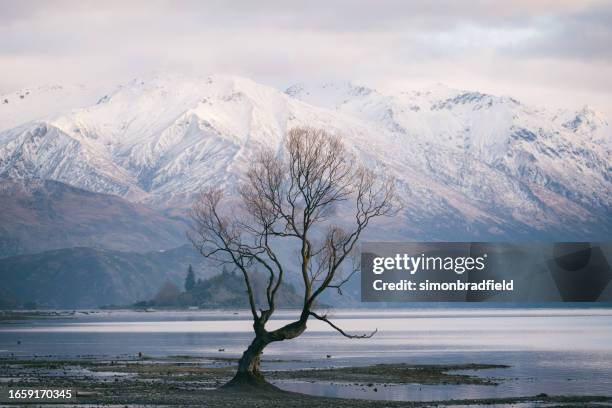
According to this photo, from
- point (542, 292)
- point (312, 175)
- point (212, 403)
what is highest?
point (312, 175)

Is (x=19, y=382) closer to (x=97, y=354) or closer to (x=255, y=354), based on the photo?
(x=255, y=354)

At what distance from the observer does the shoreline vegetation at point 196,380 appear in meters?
80.6

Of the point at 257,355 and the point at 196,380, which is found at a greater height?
the point at 257,355

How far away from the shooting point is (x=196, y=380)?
99625 millimetres

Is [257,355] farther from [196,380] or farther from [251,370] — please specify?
[196,380]

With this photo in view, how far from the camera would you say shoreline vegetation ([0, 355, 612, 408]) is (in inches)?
3174

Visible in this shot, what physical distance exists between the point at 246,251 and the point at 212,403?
13796mm

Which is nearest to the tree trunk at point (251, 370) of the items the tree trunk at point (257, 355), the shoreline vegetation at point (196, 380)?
the tree trunk at point (257, 355)

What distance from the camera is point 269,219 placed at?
8750cm

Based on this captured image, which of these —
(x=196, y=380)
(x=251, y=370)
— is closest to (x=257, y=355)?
(x=251, y=370)

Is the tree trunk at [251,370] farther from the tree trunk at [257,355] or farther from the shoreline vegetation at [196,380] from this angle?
the shoreline vegetation at [196,380]

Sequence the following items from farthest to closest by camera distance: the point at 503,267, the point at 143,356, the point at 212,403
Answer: the point at 143,356, the point at 503,267, the point at 212,403

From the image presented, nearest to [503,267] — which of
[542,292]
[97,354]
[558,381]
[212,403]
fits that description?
[542,292]

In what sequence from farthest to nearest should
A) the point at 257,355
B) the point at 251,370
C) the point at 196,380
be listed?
the point at 196,380 < the point at 257,355 < the point at 251,370
